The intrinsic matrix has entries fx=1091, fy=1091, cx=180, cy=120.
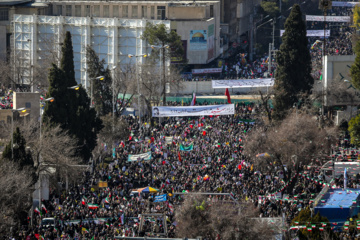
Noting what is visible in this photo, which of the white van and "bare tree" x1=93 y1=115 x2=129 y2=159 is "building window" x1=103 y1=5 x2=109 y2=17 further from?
the white van

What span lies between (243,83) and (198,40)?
13190 mm

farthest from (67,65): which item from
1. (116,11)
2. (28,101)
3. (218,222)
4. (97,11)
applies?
(97,11)

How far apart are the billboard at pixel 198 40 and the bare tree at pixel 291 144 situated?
38136 millimetres

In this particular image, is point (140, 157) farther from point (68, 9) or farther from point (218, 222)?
point (68, 9)

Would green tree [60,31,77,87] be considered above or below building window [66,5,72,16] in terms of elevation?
below

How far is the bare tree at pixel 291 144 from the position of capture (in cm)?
5934

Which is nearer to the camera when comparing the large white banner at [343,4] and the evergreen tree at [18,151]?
the evergreen tree at [18,151]

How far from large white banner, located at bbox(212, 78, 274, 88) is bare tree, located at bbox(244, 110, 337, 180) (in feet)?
79.5

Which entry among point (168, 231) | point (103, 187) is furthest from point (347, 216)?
point (103, 187)

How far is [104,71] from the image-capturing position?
77.2 m

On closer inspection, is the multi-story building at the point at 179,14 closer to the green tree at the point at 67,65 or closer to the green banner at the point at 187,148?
the green tree at the point at 67,65

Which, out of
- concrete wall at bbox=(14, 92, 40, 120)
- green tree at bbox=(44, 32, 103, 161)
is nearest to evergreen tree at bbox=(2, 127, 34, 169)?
green tree at bbox=(44, 32, 103, 161)

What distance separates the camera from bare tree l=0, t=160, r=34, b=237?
Answer: 47.3 metres

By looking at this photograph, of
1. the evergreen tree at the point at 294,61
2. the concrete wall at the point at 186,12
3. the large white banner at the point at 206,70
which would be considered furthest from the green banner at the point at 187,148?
the concrete wall at the point at 186,12
